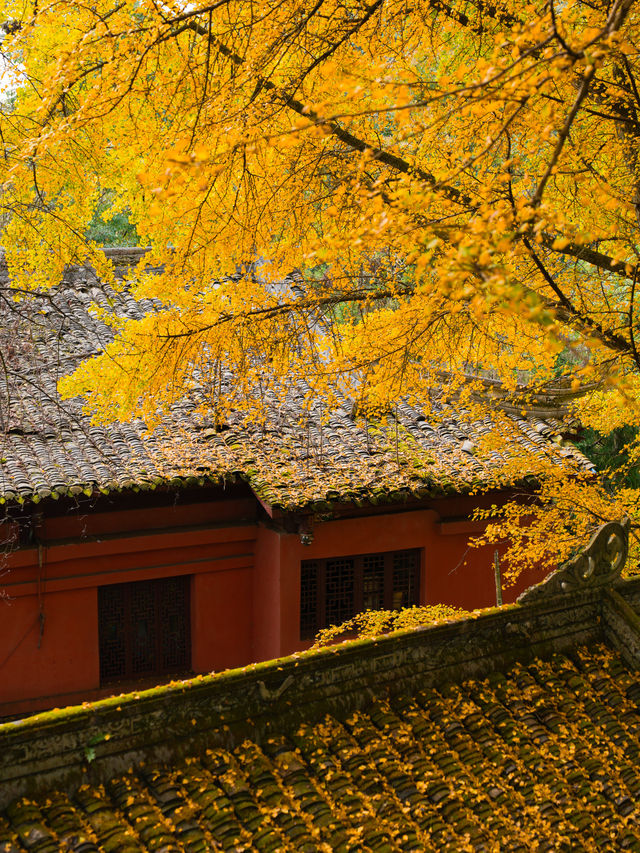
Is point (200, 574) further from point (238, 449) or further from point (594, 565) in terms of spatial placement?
point (594, 565)

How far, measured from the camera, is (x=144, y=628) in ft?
30.7

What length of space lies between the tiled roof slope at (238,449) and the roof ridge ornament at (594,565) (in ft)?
7.25

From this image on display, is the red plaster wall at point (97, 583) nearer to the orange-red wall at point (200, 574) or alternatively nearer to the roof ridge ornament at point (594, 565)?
the orange-red wall at point (200, 574)

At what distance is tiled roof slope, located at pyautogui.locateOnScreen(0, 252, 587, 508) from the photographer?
7789 mm

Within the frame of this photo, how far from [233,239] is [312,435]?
13.4ft

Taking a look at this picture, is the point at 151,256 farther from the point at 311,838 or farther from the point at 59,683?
the point at 59,683

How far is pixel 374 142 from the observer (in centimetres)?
554

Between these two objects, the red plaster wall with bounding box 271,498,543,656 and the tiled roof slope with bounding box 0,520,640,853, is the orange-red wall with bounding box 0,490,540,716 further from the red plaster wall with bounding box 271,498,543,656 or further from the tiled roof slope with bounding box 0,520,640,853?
the tiled roof slope with bounding box 0,520,640,853

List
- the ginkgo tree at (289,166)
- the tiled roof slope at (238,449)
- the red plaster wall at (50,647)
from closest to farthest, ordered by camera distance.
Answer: the ginkgo tree at (289,166), the tiled roof slope at (238,449), the red plaster wall at (50,647)

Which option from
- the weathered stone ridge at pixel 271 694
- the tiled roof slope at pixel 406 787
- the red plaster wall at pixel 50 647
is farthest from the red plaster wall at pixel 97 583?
the tiled roof slope at pixel 406 787

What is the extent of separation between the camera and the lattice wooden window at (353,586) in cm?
952

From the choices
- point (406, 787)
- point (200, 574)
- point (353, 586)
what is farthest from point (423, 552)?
point (406, 787)

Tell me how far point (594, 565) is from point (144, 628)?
6179mm

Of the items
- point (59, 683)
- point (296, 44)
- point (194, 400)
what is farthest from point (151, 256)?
point (59, 683)
